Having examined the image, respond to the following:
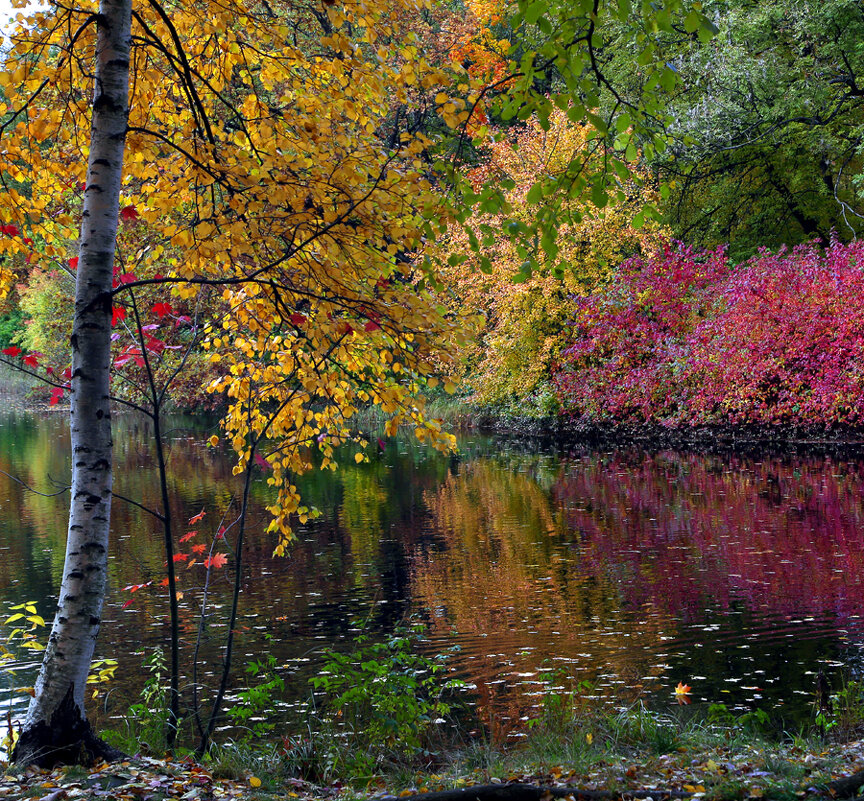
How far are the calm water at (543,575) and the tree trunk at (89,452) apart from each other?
1.87 meters

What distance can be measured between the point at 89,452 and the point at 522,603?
5995 mm

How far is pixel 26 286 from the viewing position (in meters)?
46.0

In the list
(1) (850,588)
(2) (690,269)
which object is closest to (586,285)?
(2) (690,269)

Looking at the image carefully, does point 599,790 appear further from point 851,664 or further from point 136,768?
point 851,664

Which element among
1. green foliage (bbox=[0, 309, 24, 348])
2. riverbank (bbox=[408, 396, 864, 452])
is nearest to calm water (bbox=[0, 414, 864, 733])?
riverbank (bbox=[408, 396, 864, 452])

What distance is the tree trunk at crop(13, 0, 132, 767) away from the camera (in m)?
4.63

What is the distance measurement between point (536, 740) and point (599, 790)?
4.74 feet

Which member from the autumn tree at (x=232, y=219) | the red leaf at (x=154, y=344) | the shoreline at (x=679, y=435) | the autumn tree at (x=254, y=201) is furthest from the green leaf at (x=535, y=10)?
the shoreline at (x=679, y=435)

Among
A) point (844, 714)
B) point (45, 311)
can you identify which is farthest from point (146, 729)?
point (45, 311)

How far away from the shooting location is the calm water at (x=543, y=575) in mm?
7645

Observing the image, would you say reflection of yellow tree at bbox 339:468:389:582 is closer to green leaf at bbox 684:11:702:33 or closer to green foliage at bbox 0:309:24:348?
green leaf at bbox 684:11:702:33

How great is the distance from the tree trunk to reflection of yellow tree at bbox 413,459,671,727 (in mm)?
3149

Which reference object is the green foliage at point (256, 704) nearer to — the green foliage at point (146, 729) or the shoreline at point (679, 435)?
the green foliage at point (146, 729)

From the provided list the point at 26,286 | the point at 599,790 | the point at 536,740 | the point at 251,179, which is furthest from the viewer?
the point at 26,286
